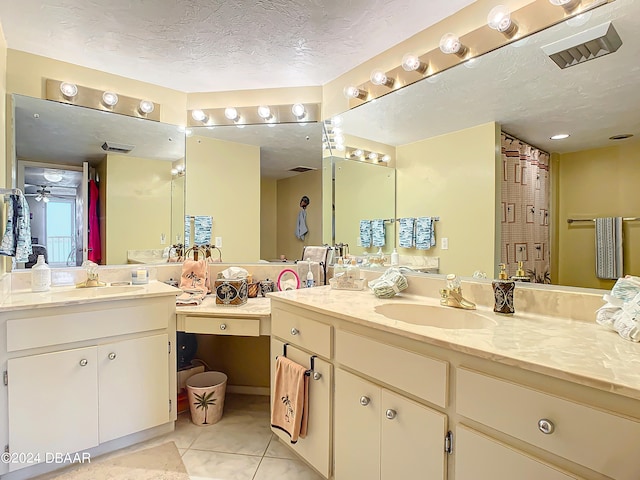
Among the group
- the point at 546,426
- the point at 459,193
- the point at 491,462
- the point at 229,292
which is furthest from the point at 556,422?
the point at 229,292

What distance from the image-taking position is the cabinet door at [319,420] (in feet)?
5.00

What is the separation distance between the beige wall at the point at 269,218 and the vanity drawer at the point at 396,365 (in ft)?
4.24

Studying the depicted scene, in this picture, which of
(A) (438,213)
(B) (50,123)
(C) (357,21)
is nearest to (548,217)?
(A) (438,213)

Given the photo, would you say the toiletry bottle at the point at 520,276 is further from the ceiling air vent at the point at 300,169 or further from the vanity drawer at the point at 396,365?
the ceiling air vent at the point at 300,169

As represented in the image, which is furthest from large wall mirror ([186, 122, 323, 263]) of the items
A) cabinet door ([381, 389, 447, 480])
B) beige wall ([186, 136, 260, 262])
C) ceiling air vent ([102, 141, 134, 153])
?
cabinet door ([381, 389, 447, 480])

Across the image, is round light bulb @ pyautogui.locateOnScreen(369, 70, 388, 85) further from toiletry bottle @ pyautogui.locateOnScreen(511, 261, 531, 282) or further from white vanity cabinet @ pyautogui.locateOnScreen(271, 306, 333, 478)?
white vanity cabinet @ pyautogui.locateOnScreen(271, 306, 333, 478)

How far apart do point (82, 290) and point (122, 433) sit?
2.82ft

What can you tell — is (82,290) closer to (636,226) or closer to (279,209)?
(279,209)

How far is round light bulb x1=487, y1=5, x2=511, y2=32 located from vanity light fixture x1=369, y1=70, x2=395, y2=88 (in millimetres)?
608

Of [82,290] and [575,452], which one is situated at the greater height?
[82,290]

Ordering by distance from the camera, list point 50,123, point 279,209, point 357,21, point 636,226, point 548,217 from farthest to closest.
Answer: point 279,209 < point 50,123 < point 357,21 < point 548,217 < point 636,226

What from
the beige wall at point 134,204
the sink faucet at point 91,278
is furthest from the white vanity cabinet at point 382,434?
the beige wall at point 134,204

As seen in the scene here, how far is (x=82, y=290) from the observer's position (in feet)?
6.64

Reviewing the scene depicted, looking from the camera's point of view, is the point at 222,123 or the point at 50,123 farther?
the point at 222,123
